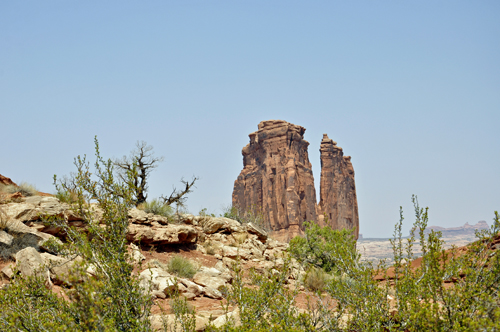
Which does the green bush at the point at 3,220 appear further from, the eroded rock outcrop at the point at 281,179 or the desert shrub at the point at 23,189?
the eroded rock outcrop at the point at 281,179

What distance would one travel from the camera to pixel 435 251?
5.26m

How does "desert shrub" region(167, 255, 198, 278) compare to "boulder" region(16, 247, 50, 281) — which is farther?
"desert shrub" region(167, 255, 198, 278)

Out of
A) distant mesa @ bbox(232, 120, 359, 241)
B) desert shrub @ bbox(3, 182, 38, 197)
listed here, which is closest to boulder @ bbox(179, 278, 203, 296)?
desert shrub @ bbox(3, 182, 38, 197)

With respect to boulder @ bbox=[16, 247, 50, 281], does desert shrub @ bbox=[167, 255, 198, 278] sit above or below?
below

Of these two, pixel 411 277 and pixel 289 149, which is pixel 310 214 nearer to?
pixel 289 149

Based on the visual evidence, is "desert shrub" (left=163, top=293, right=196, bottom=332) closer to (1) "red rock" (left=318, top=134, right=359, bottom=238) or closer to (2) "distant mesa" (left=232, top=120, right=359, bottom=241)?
(2) "distant mesa" (left=232, top=120, right=359, bottom=241)

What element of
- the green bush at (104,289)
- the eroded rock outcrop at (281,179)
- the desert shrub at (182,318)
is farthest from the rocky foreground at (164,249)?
the eroded rock outcrop at (281,179)

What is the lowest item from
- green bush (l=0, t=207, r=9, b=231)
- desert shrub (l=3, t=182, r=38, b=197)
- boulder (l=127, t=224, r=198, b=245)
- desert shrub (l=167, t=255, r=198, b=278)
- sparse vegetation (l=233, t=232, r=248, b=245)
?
desert shrub (l=167, t=255, r=198, b=278)

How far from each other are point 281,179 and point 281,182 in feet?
1.84

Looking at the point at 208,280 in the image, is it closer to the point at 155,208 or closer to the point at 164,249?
the point at 164,249

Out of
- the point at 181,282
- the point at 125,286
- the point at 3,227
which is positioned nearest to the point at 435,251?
the point at 125,286

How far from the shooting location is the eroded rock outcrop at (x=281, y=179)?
68812mm

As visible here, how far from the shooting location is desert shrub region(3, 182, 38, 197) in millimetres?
15680

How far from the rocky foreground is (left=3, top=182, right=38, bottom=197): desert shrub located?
65.3 inches
